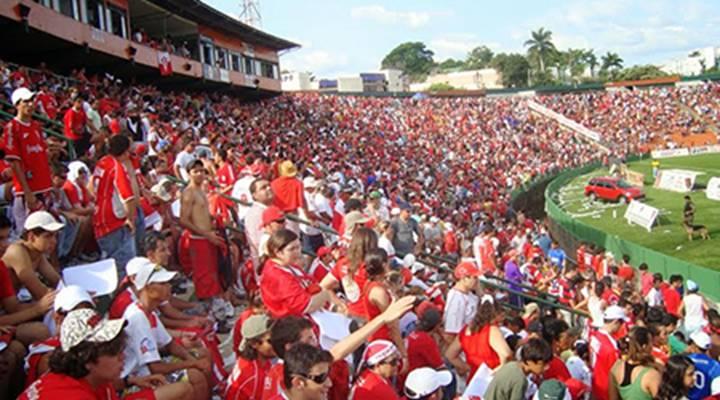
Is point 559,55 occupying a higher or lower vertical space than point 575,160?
higher

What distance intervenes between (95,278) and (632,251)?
18.1 meters

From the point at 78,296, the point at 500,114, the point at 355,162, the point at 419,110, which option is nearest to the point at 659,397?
the point at 78,296

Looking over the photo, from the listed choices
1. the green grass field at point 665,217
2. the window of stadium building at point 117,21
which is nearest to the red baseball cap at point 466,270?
the green grass field at point 665,217

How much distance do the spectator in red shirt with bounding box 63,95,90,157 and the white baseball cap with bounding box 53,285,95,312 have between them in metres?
6.25

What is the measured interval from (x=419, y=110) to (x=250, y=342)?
4599cm

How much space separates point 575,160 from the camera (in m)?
47.8

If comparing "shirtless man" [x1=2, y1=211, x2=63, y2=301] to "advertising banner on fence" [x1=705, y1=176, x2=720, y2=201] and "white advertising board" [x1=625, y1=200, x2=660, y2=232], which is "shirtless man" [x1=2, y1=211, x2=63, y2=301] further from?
"advertising banner on fence" [x1=705, y1=176, x2=720, y2=201]

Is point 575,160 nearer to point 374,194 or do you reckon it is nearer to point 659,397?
point 374,194

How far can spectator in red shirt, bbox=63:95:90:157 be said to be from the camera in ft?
31.2

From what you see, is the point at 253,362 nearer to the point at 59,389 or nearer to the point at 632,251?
the point at 59,389

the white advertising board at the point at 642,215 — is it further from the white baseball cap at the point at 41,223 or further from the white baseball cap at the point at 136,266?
the white baseball cap at the point at 41,223

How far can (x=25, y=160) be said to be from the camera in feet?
21.5

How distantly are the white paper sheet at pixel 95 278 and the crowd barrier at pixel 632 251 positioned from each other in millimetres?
14378

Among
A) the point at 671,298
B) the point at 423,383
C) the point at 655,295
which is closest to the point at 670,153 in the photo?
the point at 655,295
